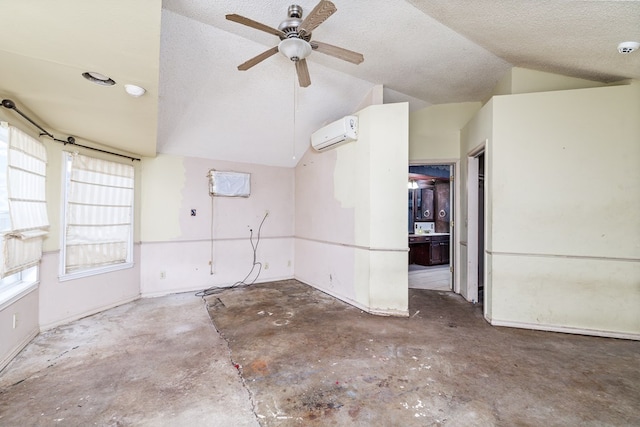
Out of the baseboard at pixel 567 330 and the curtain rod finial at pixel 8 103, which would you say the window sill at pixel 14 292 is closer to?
the curtain rod finial at pixel 8 103

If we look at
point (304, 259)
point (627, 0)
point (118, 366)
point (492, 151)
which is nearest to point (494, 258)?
point (492, 151)

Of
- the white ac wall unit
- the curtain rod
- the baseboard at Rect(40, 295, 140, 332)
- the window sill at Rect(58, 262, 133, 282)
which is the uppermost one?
the white ac wall unit

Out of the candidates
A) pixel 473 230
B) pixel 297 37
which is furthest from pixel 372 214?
pixel 297 37

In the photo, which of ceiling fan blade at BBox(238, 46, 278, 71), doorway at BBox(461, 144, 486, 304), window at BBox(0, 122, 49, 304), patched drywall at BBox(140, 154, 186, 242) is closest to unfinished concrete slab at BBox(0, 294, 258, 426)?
window at BBox(0, 122, 49, 304)

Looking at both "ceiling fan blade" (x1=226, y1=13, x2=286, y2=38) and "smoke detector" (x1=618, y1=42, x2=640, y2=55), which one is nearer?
"ceiling fan blade" (x1=226, y1=13, x2=286, y2=38)

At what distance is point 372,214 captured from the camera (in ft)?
11.7

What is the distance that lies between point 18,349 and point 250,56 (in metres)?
3.53

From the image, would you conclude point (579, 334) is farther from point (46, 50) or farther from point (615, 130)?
point (46, 50)

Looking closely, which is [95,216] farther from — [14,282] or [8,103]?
[8,103]

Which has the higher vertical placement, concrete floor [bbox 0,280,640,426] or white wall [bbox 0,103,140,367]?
white wall [bbox 0,103,140,367]

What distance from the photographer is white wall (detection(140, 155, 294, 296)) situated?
14.3 ft

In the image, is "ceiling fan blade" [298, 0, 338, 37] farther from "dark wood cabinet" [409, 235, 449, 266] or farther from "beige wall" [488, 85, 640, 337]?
"dark wood cabinet" [409, 235, 449, 266]

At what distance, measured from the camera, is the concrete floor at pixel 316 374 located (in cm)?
180

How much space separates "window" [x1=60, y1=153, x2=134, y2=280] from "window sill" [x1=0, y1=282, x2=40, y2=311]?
0.40 m
